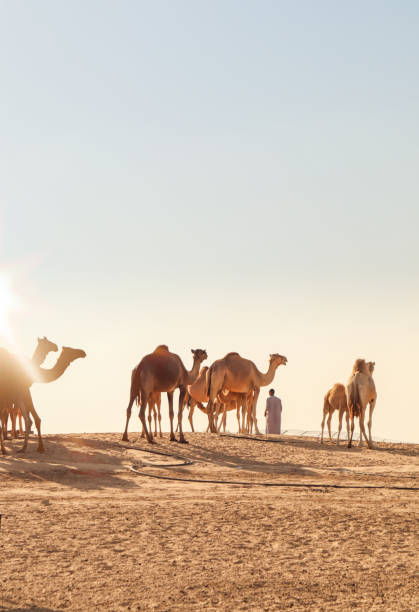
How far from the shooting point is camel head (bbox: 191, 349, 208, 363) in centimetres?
2323

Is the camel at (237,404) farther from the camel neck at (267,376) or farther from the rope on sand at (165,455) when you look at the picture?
the rope on sand at (165,455)

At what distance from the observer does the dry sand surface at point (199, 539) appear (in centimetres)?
693

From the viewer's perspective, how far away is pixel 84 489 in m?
12.9

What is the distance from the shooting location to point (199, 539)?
29.8 ft

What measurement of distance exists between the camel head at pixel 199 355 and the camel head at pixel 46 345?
5.33m

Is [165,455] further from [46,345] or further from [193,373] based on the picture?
[193,373]

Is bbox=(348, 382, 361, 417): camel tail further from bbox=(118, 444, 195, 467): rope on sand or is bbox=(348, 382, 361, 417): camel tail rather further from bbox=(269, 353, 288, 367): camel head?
bbox=(118, 444, 195, 467): rope on sand

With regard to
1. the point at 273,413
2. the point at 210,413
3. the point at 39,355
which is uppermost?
the point at 39,355

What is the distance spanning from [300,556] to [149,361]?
507 inches

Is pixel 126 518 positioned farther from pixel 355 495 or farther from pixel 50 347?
pixel 50 347

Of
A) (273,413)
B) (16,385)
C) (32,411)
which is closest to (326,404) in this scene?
(273,413)

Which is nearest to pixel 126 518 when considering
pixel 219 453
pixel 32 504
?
pixel 32 504

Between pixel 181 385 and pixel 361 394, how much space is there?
518cm

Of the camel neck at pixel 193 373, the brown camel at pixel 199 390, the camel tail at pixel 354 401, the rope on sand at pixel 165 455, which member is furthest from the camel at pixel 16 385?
the brown camel at pixel 199 390
